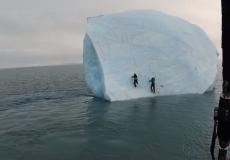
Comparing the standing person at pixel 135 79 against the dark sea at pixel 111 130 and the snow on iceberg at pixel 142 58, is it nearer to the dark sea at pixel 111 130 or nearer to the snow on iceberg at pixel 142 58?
the snow on iceberg at pixel 142 58

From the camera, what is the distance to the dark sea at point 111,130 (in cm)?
1622

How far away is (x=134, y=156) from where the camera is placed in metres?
15.5

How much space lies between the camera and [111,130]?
20.5 metres

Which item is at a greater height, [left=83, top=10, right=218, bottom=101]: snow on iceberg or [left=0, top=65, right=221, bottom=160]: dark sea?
[left=83, top=10, right=218, bottom=101]: snow on iceberg

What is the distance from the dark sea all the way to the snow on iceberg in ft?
6.47

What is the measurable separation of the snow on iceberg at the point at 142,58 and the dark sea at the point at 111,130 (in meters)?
1.97

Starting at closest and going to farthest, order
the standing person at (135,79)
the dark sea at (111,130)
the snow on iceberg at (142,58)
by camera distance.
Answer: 1. the dark sea at (111,130)
2. the standing person at (135,79)
3. the snow on iceberg at (142,58)

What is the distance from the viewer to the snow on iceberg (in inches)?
1228

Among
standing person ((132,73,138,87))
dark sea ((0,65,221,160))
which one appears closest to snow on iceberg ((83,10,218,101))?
standing person ((132,73,138,87))

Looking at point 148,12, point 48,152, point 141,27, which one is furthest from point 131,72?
point 48,152

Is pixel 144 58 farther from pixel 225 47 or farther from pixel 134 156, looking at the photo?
pixel 225 47

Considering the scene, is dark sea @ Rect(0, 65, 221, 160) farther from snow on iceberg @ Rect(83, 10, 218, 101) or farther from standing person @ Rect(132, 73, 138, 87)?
snow on iceberg @ Rect(83, 10, 218, 101)

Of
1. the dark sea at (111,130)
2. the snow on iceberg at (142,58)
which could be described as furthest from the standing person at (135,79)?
the dark sea at (111,130)

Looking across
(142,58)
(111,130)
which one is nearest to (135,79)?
(142,58)
